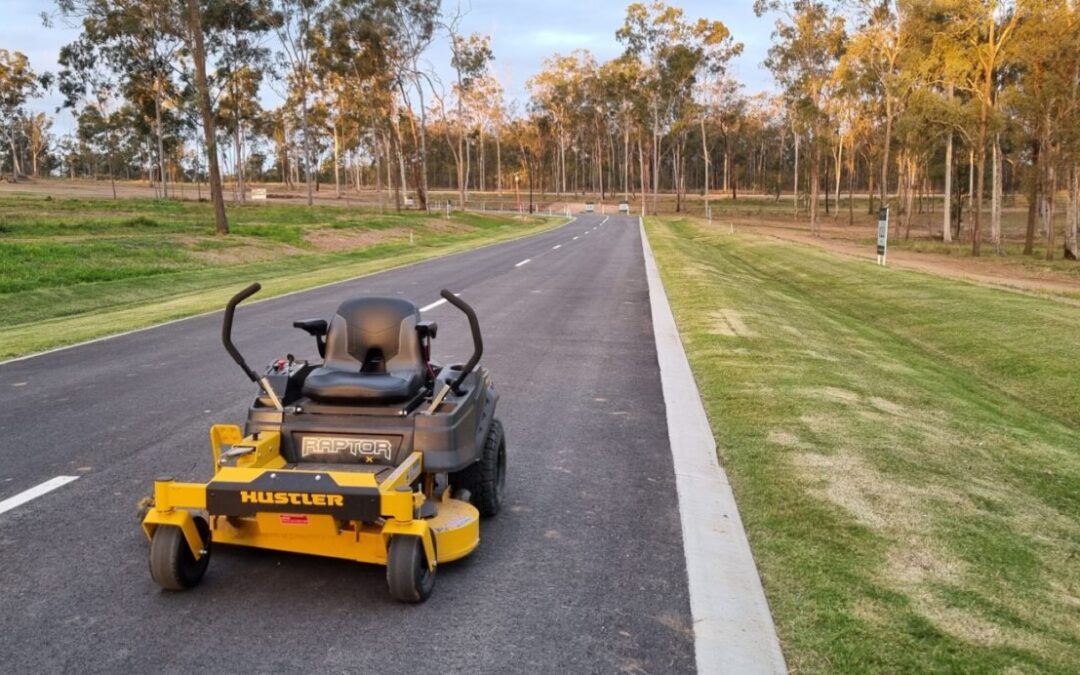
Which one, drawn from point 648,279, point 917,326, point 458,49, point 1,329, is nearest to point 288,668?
point 1,329

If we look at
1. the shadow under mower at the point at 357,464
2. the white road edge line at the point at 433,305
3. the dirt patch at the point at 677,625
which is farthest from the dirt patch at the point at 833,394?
the white road edge line at the point at 433,305

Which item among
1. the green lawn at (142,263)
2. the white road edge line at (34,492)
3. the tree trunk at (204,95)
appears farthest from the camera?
the tree trunk at (204,95)

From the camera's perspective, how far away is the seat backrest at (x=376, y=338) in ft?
14.8

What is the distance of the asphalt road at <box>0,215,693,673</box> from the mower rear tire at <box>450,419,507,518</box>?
112mm

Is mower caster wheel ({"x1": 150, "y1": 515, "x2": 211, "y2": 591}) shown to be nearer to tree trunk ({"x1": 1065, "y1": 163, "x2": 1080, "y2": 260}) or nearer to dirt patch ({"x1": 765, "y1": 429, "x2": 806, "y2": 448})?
dirt patch ({"x1": 765, "y1": 429, "x2": 806, "y2": 448})

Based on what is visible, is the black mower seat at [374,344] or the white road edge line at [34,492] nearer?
the black mower seat at [374,344]

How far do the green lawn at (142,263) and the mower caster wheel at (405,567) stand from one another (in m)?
9.07

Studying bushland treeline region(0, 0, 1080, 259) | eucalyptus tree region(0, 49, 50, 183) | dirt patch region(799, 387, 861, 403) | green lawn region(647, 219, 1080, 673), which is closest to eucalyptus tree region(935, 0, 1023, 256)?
bushland treeline region(0, 0, 1080, 259)

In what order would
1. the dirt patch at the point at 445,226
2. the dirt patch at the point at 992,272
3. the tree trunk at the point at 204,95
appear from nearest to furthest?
the dirt patch at the point at 992,272
the tree trunk at the point at 204,95
the dirt patch at the point at 445,226

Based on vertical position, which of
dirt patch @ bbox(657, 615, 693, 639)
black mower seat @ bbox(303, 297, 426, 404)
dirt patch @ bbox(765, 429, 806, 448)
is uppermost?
black mower seat @ bbox(303, 297, 426, 404)

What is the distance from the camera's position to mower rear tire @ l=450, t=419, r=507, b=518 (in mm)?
4473

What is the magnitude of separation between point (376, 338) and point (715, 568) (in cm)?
212

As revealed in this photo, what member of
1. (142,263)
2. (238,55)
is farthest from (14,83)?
(142,263)

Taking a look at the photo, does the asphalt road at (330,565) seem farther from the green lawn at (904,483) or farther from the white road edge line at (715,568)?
the green lawn at (904,483)
